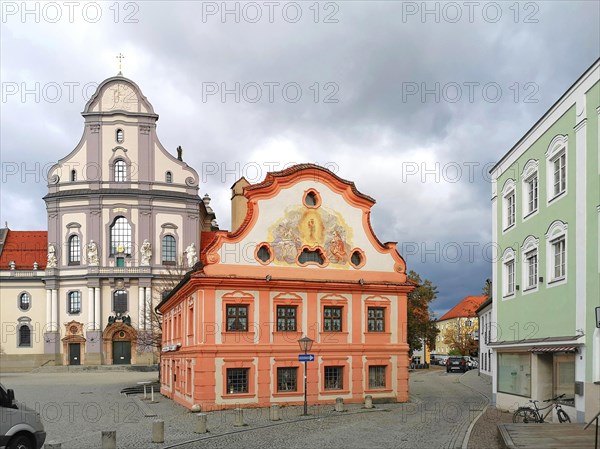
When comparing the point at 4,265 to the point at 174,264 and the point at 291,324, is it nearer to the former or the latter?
the point at 174,264

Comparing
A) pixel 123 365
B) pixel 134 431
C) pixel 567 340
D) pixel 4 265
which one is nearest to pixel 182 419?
pixel 134 431

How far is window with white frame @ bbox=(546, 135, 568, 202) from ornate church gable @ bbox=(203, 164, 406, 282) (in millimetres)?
10983

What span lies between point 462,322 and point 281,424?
89.9 metres

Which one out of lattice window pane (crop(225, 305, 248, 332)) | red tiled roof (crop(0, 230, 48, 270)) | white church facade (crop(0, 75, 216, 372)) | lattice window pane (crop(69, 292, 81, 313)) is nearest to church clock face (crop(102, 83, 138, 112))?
white church facade (crop(0, 75, 216, 372))

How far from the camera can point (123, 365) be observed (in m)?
68.2

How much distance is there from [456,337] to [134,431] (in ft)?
275

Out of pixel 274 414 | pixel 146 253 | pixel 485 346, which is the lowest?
pixel 485 346

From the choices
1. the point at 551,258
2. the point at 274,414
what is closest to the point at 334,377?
the point at 274,414

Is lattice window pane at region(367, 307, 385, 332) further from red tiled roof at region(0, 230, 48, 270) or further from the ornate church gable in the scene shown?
red tiled roof at region(0, 230, 48, 270)

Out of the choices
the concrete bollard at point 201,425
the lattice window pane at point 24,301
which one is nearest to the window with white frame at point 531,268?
the concrete bollard at point 201,425

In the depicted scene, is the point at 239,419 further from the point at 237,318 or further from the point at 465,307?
the point at 465,307

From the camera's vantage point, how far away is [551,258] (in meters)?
22.2

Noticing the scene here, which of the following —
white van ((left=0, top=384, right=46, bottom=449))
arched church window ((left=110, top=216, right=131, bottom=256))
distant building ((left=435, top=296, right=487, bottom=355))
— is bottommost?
distant building ((left=435, top=296, right=487, bottom=355))

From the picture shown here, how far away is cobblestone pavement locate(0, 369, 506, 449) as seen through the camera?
19156 mm
